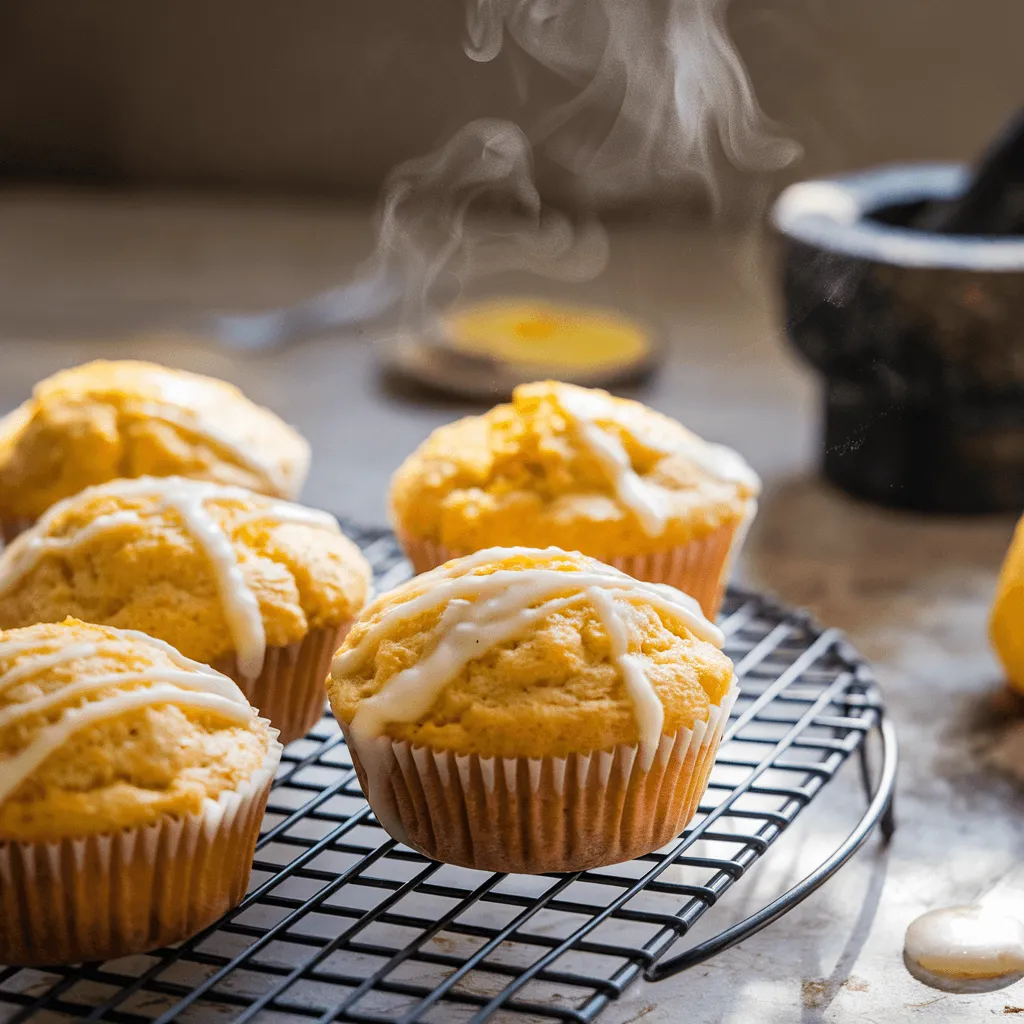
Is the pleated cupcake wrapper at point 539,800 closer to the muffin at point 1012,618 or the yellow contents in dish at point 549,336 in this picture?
the muffin at point 1012,618

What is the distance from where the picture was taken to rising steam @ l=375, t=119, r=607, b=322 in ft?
15.1

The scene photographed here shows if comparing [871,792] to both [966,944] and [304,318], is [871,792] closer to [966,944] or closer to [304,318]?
[966,944]

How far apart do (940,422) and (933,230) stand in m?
0.38

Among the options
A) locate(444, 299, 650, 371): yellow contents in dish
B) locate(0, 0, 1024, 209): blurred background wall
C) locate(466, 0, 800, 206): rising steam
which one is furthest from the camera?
locate(0, 0, 1024, 209): blurred background wall

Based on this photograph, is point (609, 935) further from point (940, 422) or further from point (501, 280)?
point (501, 280)

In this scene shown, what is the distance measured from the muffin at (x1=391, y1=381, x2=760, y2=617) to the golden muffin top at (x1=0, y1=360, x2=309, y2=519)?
0.91 feet

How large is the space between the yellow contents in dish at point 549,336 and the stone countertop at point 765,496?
0.15 meters

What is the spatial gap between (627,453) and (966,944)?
0.82 m

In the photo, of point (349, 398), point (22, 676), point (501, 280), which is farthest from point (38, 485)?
point (501, 280)

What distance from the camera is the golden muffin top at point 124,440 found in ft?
7.51

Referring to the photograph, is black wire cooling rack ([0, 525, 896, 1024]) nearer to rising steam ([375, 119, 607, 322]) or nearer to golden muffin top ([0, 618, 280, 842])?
golden muffin top ([0, 618, 280, 842])

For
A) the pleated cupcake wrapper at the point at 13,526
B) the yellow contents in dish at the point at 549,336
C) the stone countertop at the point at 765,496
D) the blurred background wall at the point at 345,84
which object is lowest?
the stone countertop at the point at 765,496

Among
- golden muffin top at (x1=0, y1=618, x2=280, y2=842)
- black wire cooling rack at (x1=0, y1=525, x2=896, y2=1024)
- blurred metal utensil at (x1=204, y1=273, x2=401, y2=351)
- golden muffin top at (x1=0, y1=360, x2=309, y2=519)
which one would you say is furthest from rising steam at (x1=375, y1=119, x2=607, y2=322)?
golden muffin top at (x1=0, y1=618, x2=280, y2=842)

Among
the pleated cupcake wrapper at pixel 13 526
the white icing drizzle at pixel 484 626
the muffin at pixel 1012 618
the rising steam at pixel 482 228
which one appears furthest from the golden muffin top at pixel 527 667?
the rising steam at pixel 482 228
